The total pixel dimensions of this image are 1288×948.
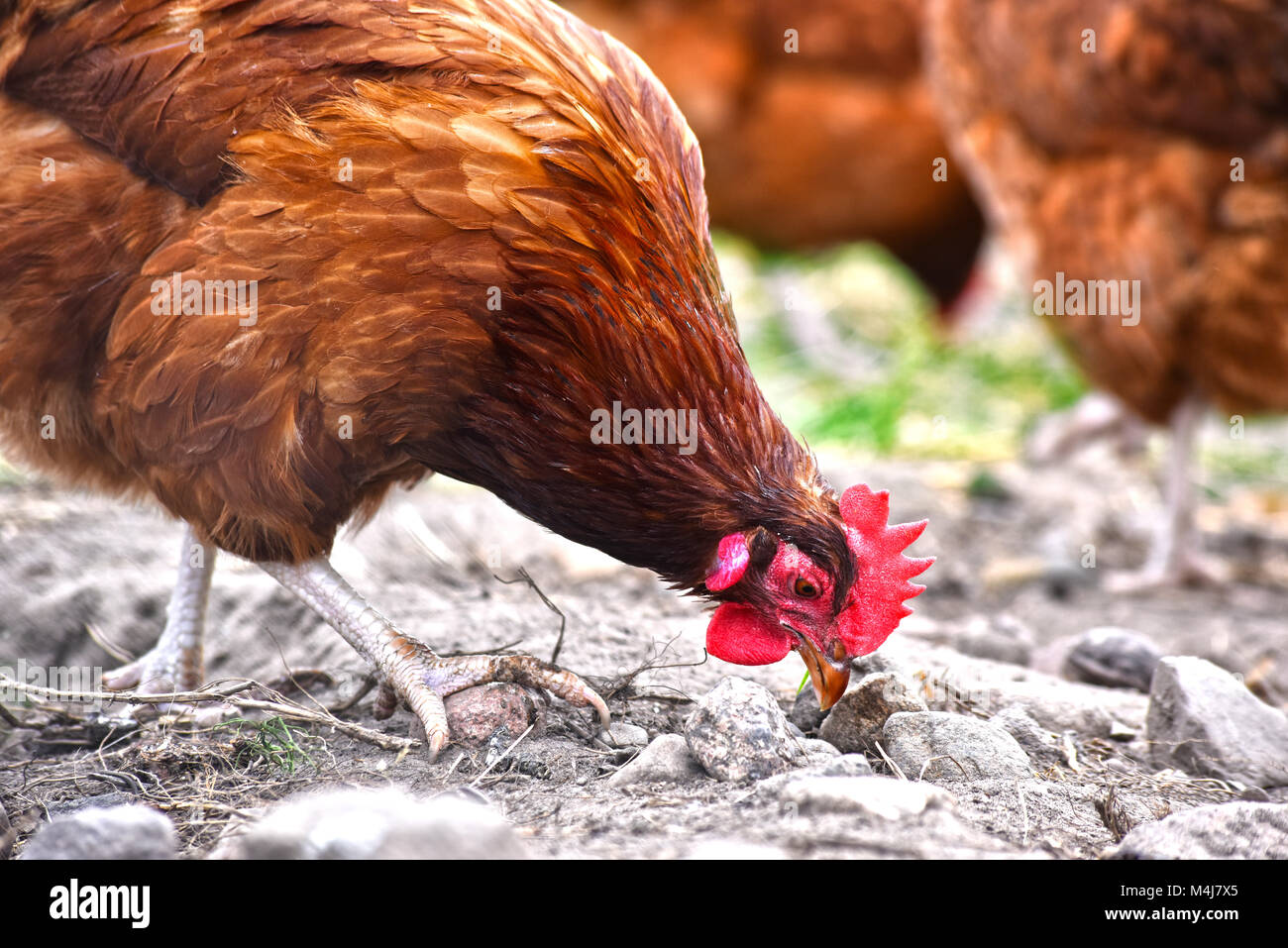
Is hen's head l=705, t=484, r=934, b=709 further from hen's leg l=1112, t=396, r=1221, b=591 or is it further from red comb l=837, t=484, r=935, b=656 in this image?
hen's leg l=1112, t=396, r=1221, b=591

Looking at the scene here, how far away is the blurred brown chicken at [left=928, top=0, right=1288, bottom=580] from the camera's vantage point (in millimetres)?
4039

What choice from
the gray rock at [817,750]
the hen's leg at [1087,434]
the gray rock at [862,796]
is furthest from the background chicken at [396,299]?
the hen's leg at [1087,434]

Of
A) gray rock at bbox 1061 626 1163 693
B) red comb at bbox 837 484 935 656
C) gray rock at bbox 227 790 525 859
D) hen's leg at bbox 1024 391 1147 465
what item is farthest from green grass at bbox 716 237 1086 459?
gray rock at bbox 227 790 525 859

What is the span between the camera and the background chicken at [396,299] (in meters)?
2.29

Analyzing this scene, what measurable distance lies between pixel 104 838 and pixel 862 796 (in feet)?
3.74

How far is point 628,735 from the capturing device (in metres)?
2.47

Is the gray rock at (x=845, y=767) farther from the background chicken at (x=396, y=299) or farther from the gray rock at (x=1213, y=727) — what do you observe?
the gray rock at (x=1213, y=727)

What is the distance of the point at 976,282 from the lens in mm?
7980

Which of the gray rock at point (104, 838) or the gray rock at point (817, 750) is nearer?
the gray rock at point (104, 838)

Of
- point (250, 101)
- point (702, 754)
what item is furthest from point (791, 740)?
point (250, 101)

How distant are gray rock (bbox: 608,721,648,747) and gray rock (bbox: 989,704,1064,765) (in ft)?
2.33

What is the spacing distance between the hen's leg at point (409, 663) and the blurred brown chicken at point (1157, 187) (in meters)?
2.88

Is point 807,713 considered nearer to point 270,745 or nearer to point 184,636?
point 270,745
